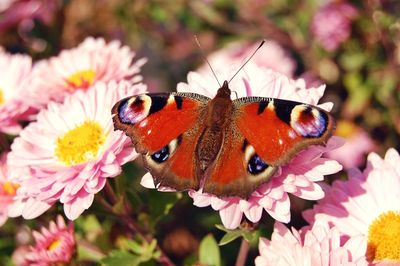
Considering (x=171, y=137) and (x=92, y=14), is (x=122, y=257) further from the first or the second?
(x=92, y=14)

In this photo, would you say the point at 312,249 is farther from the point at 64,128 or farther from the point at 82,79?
the point at 82,79

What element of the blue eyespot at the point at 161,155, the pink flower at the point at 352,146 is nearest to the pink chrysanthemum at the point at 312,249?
the blue eyespot at the point at 161,155

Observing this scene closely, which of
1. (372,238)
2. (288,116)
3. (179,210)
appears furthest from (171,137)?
(179,210)

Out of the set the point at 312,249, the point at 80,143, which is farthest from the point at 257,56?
the point at 312,249

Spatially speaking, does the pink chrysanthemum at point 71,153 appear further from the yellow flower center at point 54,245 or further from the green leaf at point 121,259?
the green leaf at point 121,259

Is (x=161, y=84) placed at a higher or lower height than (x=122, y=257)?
lower

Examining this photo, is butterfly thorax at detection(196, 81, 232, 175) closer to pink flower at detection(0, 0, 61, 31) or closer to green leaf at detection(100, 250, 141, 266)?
green leaf at detection(100, 250, 141, 266)

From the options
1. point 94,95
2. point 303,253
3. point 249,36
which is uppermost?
point 94,95
